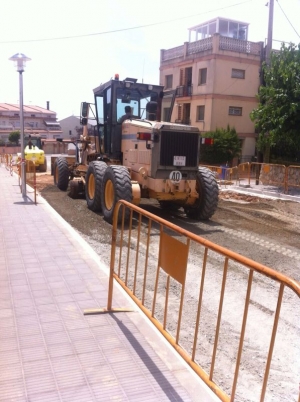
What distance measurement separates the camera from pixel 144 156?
913 cm

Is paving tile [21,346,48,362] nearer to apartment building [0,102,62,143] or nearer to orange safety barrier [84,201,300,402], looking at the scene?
orange safety barrier [84,201,300,402]

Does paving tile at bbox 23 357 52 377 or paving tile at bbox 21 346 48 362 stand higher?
paving tile at bbox 21 346 48 362

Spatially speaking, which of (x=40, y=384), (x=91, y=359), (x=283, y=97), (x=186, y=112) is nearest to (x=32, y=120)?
(x=186, y=112)

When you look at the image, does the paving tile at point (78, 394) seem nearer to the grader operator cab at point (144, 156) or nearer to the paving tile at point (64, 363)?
the paving tile at point (64, 363)

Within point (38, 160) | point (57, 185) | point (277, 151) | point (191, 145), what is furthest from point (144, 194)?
point (277, 151)

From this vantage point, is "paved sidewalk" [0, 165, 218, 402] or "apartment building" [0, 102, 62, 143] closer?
"paved sidewalk" [0, 165, 218, 402]

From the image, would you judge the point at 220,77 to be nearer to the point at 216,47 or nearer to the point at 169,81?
the point at 216,47

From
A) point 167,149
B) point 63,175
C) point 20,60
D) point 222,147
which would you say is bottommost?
point 63,175

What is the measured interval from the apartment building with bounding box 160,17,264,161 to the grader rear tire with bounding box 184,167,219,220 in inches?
764

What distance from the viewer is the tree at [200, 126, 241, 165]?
87.2 ft

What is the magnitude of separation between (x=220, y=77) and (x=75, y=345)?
27.2 meters

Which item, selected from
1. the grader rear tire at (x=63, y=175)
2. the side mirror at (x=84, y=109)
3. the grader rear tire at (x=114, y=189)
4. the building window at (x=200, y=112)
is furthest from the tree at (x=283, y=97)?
the building window at (x=200, y=112)

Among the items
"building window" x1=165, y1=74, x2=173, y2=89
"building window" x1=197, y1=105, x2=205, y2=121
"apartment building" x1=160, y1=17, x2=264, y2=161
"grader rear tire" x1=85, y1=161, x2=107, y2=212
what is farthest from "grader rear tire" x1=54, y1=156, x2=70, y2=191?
"building window" x1=165, y1=74, x2=173, y2=89

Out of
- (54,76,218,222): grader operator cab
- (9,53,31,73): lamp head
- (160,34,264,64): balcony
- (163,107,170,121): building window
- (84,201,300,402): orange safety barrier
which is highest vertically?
(160,34,264,64): balcony
